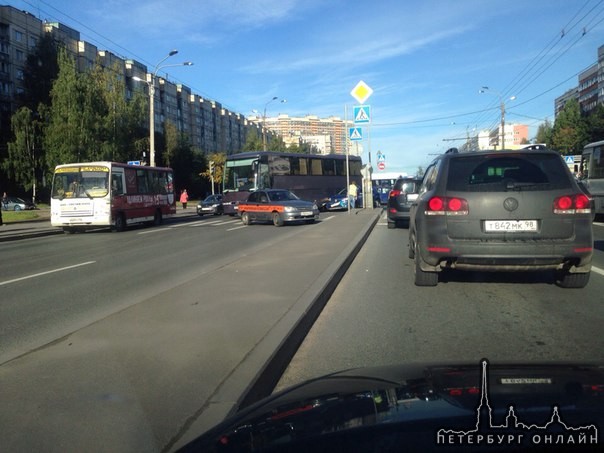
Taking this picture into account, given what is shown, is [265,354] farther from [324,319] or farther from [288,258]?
[288,258]

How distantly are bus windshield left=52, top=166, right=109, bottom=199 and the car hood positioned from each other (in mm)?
A: 19581

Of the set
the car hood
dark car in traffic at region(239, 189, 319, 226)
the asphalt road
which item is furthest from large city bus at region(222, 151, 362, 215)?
the car hood

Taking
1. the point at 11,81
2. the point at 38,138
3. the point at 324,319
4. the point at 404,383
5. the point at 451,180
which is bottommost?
the point at 324,319

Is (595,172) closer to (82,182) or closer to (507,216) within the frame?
(507,216)

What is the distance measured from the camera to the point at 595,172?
801 inches

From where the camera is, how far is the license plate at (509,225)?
6246mm

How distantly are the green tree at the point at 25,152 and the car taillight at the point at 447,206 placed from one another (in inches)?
2151

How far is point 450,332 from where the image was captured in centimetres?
513

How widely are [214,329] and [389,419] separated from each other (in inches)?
129

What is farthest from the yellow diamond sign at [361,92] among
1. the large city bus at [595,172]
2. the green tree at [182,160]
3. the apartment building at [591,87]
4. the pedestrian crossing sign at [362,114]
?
the apartment building at [591,87]

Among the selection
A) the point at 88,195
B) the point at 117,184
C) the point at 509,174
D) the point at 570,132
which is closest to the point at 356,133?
the point at 117,184

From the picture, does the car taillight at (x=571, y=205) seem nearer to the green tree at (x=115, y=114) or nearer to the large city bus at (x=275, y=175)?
the large city bus at (x=275, y=175)

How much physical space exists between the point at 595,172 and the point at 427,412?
2158 cm

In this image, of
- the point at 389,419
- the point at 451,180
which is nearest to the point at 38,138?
the point at 451,180
